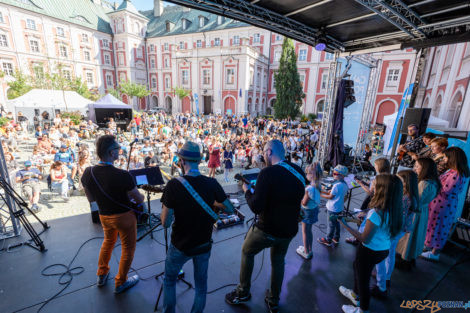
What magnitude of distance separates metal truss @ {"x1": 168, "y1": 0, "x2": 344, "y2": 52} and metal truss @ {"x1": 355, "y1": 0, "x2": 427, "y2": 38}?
1.50 m

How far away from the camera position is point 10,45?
24.6 m

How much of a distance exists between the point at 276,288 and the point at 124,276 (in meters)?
1.95

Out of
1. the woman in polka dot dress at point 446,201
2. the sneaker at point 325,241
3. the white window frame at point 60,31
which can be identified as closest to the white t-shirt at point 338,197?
the sneaker at point 325,241

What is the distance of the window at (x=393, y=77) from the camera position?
24.0 m

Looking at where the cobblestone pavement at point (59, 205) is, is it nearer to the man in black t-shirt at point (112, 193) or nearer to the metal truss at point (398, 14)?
the man in black t-shirt at point (112, 193)

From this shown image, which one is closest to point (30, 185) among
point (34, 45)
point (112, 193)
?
point (112, 193)

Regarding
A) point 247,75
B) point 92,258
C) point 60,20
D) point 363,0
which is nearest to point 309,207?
point 92,258

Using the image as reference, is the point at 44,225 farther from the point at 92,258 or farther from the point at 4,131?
the point at 4,131

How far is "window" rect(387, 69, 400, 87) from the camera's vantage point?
24.0m

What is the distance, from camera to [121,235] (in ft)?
A: 8.65

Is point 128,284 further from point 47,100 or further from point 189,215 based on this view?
point 47,100

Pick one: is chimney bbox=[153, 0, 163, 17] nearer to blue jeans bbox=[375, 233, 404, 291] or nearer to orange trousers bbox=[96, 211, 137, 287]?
orange trousers bbox=[96, 211, 137, 287]

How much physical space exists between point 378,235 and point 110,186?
2888mm

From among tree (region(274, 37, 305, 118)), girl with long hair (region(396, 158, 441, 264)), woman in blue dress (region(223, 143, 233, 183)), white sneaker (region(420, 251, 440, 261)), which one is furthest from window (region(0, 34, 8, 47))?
white sneaker (region(420, 251, 440, 261))
